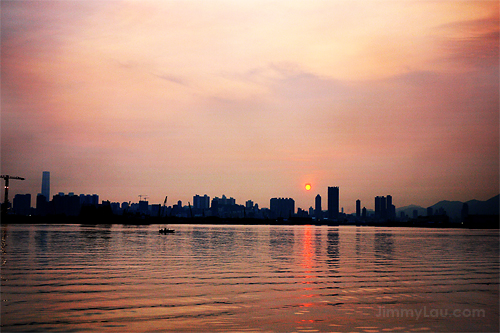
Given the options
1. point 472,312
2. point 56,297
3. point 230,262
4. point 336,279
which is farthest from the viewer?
point 230,262

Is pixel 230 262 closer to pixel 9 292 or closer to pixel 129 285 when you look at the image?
pixel 129 285

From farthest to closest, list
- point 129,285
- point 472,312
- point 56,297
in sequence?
point 129,285, point 56,297, point 472,312

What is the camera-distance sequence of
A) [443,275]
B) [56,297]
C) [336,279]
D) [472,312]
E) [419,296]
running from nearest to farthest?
1. [472,312]
2. [56,297]
3. [419,296]
4. [336,279]
5. [443,275]

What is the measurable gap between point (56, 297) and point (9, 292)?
496 centimetres

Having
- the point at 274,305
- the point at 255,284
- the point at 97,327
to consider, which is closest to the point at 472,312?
the point at 274,305

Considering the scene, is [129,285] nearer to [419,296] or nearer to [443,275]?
[419,296]

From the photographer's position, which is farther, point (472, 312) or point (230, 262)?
point (230, 262)

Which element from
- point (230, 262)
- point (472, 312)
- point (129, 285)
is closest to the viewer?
point (472, 312)

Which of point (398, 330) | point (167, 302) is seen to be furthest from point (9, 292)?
point (398, 330)

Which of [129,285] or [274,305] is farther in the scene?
[129,285]

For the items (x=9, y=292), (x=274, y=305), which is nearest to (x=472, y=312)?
(x=274, y=305)

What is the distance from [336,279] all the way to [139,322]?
967 inches

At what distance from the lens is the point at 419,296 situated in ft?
115

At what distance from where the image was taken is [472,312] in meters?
29.7
